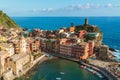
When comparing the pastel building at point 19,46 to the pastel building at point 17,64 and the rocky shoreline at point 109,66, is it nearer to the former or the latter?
the pastel building at point 17,64

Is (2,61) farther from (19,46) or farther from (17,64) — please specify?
(19,46)

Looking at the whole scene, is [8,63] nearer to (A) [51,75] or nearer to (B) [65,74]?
(A) [51,75]

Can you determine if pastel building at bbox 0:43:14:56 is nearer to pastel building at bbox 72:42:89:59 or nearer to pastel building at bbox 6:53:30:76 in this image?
pastel building at bbox 6:53:30:76

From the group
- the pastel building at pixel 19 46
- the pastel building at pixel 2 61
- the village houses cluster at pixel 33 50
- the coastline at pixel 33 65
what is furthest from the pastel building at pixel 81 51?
the pastel building at pixel 2 61

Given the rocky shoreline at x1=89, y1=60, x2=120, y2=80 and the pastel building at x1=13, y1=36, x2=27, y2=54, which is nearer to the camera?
the rocky shoreline at x1=89, y1=60, x2=120, y2=80

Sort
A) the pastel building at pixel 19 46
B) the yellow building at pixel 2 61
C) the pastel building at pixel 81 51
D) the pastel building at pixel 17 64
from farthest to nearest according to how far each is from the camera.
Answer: the pastel building at pixel 81 51 → the pastel building at pixel 19 46 → the pastel building at pixel 17 64 → the yellow building at pixel 2 61

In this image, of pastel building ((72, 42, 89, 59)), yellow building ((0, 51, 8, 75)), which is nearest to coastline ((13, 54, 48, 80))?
yellow building ((0, 51, 8, 75))

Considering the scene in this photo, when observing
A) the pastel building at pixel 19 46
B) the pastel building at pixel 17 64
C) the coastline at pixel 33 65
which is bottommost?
A: the coastline at pixel 33 65

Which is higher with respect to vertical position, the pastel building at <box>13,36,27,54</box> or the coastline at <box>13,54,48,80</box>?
the pastel building at <box>13,36,27,54</box>

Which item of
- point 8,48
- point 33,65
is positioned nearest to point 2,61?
point 8,48

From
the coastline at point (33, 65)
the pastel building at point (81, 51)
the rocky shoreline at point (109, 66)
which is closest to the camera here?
the rocky shoreline at point (109, 66)

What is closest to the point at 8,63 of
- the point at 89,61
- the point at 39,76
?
the point at 39,76
